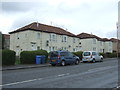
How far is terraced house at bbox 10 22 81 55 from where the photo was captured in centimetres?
3309

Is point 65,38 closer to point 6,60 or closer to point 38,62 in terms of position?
point 38,62

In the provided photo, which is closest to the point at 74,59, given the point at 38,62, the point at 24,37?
the point at 38,62

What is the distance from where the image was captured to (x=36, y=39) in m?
33.9

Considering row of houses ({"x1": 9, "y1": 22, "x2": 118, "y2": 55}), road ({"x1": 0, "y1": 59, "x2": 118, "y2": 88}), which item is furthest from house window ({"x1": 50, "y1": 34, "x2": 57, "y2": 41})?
road ({"x1": 0, "y1": 59, "x2": 118, "y2": 88})

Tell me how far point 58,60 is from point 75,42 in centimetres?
2555

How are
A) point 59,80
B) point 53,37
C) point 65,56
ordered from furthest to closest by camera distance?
point 53,37 < point 65,56 < point 59,80

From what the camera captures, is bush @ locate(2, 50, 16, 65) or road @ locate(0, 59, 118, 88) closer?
road @ locate(0, 59, 118, 88)

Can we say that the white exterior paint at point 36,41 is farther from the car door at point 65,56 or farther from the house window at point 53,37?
the car door at point 65,56

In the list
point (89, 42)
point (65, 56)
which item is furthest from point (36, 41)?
point (89, 42)

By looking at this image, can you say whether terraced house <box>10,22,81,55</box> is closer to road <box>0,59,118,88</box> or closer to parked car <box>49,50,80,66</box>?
parked car <box>49,50,80,66</box>

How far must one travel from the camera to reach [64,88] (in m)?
7.23

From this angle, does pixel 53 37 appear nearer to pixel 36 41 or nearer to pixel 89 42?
pixel 36 41

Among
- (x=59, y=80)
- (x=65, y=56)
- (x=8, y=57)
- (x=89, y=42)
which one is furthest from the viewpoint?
(x=89, y=42)

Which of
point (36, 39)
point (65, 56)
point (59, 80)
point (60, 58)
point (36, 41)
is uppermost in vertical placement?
point (36, 39)
